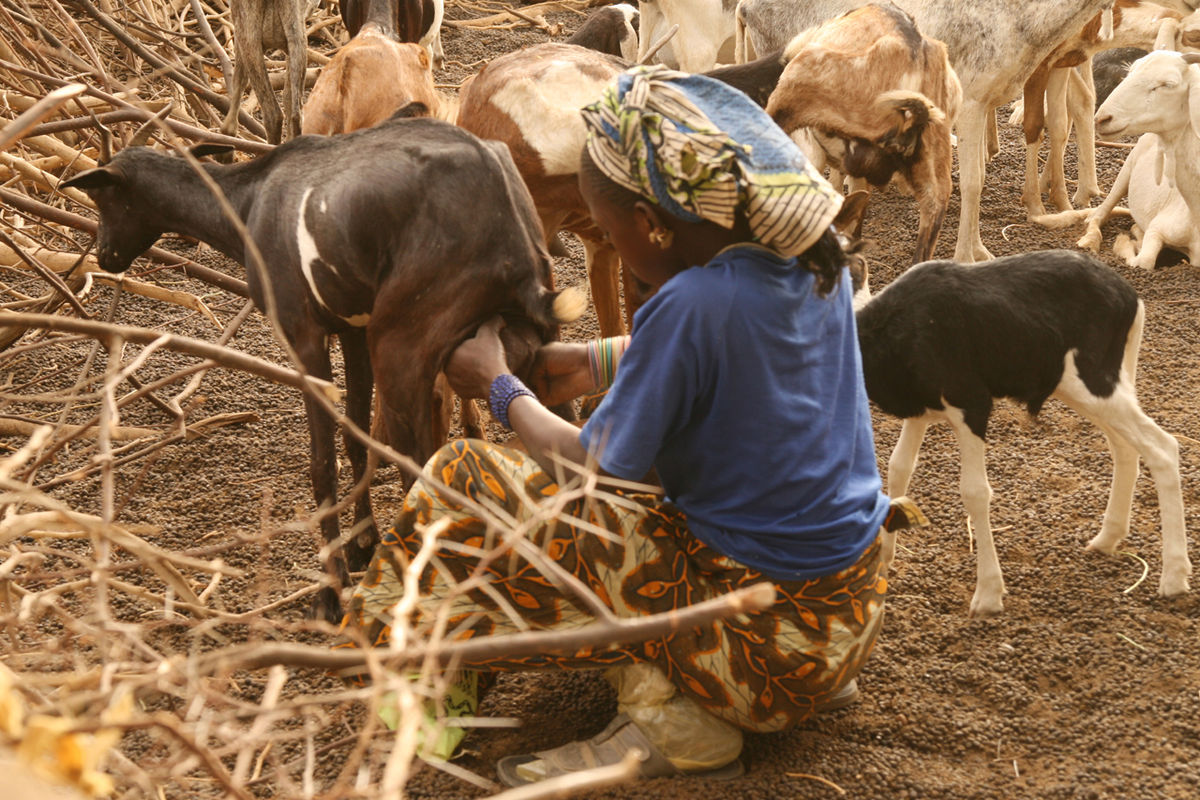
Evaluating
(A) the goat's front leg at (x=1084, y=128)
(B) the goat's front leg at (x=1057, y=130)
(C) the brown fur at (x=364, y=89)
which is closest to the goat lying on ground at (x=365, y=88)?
(C) the brown fur at (x=364, y=89)

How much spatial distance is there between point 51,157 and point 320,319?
3106mm

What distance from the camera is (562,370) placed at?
337cm

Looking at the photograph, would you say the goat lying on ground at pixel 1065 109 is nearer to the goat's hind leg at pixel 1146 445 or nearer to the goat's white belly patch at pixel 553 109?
the goat's white belly patch at pixel 553 109

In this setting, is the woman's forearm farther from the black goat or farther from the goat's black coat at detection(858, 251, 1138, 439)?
the black goat

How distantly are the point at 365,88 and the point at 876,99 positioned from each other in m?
2.34

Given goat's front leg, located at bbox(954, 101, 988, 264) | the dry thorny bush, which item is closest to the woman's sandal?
the dry thorny bush

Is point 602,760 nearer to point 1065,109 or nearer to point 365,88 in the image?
point 365,88

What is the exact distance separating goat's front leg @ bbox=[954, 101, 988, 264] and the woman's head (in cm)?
429

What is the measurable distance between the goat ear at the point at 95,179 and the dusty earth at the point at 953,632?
1.07 m

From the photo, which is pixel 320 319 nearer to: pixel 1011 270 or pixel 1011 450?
pixel 1011 270

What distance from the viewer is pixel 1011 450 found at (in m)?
4.73

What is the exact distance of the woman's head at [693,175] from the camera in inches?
90.5

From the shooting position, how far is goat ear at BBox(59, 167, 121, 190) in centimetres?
A: 365

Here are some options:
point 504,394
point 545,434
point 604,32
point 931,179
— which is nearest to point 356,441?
point 504,394
